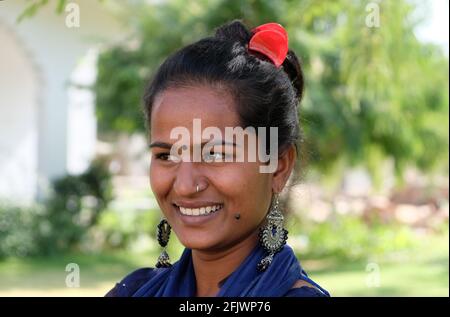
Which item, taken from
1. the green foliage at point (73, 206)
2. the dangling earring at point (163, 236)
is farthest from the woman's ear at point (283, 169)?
the green foliage at point (73, 206)

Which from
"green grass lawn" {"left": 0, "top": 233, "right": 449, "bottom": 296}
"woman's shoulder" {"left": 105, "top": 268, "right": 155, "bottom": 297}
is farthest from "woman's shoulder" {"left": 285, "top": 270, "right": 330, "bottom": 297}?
"green grass lawn" {"left": 0, "top": 233, "right": 449, "bottom": 296}

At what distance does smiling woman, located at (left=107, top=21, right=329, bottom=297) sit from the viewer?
76.4 inches

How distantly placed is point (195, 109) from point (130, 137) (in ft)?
30.9

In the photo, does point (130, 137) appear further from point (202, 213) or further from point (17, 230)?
point (202, 213)

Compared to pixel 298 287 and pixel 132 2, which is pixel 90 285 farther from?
pixel 298 287

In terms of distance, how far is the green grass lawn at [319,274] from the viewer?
28.9ft

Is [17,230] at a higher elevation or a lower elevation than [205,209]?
higher

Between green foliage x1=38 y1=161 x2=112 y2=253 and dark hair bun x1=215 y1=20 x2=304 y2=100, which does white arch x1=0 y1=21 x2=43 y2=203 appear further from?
dark hair bun x1=215 y1=20 x2=304 y2=100

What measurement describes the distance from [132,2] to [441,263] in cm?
625

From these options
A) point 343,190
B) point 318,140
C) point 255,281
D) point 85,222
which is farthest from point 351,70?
point 343,190

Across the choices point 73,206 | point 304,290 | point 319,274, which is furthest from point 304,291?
point 73,206

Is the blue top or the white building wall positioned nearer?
the blue top

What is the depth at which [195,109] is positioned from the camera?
6.49ft

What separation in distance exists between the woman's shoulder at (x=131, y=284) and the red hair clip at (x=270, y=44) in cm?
80
